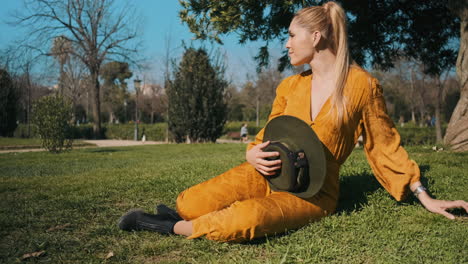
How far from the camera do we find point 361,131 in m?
2.72

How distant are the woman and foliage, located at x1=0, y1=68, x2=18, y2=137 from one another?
102 feet

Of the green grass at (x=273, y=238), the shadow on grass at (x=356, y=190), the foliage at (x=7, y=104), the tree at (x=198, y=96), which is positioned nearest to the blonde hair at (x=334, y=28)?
the green grass at (x=273, y=238)

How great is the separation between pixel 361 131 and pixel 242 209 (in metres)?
1.15

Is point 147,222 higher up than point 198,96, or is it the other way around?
point 198,96

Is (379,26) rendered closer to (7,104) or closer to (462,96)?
(462,96)

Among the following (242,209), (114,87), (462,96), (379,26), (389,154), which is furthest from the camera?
(114,87)

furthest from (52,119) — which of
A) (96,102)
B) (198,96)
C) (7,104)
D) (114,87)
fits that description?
(114,87)

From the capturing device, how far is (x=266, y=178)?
263cm

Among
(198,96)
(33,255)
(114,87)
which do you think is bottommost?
(33,255)

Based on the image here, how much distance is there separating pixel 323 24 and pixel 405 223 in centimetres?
165

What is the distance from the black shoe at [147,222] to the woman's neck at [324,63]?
158 centimetres

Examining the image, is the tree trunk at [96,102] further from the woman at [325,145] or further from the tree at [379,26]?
the woman at [325,145]

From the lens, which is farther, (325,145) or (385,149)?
(385,149)

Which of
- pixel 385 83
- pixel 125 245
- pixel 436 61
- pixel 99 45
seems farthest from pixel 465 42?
pixel 385 83
